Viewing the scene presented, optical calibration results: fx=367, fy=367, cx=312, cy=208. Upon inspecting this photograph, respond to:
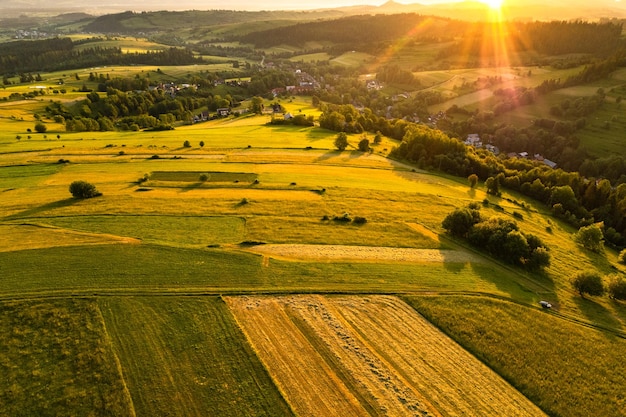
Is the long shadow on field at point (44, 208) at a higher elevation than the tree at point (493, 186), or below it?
higher

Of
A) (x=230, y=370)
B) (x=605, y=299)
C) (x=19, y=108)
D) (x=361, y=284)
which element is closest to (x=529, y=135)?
(x=605, y=299)

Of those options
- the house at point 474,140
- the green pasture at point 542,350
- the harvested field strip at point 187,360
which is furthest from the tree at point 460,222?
the house at point 474,140

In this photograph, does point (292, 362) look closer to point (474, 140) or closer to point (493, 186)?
point (493, 186)

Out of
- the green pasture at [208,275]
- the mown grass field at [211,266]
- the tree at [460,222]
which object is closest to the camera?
the mown grass field at [211,266]

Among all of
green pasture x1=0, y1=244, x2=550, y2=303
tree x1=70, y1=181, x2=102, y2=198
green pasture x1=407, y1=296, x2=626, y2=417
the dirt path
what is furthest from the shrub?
tree x1=70, y1=181, x2=102, y2=198

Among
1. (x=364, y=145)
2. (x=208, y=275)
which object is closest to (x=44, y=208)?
(x=208, y=275)

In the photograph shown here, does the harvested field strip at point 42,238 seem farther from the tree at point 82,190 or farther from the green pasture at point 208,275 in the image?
the tree at point 82,190
